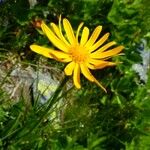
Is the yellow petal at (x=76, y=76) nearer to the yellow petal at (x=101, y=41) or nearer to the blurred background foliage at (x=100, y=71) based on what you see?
the yellow petal at (x=101, y=41)

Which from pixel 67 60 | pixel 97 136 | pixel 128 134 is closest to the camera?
pixel 67 60

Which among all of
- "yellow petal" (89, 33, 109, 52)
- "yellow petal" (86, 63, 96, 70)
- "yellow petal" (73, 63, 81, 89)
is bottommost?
"yellow petal" (73, 63, 81, 89)

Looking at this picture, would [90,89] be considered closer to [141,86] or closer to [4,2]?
[141,86]

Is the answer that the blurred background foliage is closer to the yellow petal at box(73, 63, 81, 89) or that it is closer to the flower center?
the flower center

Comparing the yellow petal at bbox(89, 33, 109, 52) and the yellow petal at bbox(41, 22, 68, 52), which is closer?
the yellow petal at bbox(41, 22, 68, 52)

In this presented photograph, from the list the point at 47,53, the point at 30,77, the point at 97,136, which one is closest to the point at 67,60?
the point at 47,53

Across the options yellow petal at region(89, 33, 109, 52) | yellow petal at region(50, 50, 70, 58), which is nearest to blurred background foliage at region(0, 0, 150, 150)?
yellow petal at region(89, 33, 109, 52)
